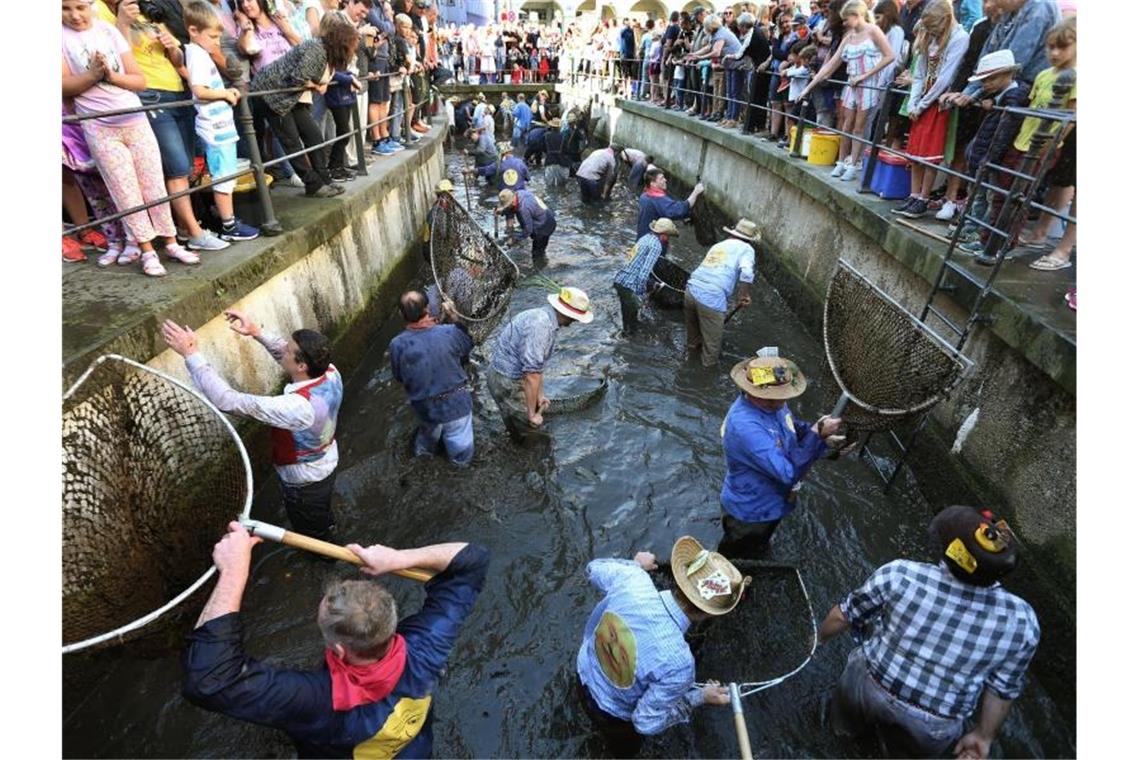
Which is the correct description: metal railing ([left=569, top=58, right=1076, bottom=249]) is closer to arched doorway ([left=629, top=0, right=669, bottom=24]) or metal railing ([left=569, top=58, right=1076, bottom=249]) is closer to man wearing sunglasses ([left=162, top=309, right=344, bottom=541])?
man wearing sunglasses ([left=162, top=309, right=344, bottom=541])

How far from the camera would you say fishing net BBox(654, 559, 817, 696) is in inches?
150

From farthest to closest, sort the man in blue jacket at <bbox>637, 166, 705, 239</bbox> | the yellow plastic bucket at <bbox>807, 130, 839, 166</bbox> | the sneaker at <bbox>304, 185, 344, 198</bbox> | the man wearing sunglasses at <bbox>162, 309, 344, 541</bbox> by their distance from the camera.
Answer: the man in blue jacket at <bbox>637, 166, 705, 239</bbox>
the yellow plastic bucket at <bbox>807, 130, 839, 166</bbox>
the sneaker at <bbox>304, 185, 344, 198</bbox>
the man wearing sunglasses at <bbox>162, 309, 344, 541</bbox>

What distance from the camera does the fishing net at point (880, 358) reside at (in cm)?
382

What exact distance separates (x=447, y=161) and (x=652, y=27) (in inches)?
357

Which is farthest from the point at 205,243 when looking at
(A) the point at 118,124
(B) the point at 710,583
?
(B) the point at 710,583

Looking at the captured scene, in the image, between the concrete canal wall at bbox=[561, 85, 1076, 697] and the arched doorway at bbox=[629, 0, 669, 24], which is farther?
the arched doorway at bbox=[629, 0, 669, 24]

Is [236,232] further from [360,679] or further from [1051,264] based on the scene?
[1051,264]

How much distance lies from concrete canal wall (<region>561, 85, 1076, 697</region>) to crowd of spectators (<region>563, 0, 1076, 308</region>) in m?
0.37

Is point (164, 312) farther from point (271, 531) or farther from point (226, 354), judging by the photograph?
point (271, 531)

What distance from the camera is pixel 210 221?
571 centimetres

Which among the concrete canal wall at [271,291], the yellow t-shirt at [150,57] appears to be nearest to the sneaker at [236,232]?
the concrete canal wall at [271,291]

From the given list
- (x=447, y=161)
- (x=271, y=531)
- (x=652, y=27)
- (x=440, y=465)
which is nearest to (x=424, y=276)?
(x=440, y=465)

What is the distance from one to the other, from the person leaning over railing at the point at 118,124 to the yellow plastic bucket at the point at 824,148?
869 centimetres

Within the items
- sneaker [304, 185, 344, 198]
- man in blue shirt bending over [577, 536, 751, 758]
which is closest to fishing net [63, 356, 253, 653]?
man in blue shirt bending over [577, 536, 751, 758]
